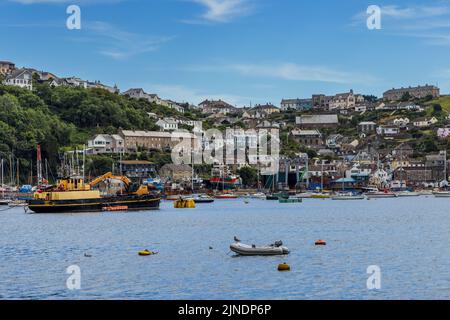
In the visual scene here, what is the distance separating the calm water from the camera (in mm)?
39281

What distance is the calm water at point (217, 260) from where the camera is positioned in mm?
39281

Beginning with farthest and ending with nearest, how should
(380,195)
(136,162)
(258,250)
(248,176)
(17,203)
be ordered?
(248,176), (136,162), (380,195), (17,203), (258,250)

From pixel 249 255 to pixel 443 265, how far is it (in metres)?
11.0

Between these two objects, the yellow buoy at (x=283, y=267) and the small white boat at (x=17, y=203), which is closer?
the yellow buoy at (x=283, y=267)

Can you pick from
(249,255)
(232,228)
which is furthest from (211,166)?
(249,255)

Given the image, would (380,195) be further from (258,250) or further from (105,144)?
(258,250)

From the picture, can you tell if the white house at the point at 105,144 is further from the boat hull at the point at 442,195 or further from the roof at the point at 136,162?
the boat hull at the point at 442,195

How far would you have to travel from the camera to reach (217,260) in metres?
50.1

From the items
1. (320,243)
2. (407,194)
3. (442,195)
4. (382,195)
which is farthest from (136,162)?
(320,243)

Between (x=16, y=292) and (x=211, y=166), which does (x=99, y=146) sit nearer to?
(x=211, y=166)

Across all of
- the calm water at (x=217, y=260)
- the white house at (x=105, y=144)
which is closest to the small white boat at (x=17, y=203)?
the calm water at (x=217, y=260)

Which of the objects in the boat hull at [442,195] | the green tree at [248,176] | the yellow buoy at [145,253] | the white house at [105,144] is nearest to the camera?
the yellow buoy at [145,253]

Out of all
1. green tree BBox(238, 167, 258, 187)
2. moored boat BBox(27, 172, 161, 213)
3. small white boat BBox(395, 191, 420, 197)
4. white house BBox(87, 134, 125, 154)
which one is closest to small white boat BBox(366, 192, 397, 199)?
small white boat BBox(395, 191, 420, 197)
